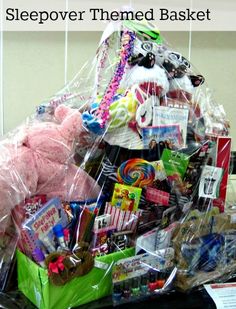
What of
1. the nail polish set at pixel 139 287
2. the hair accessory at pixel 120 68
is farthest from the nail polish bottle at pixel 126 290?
the hair accessory at pixel 120 68

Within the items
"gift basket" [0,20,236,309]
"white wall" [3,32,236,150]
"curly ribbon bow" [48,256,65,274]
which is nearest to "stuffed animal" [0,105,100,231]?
"gift basket" [0,20,236,309]

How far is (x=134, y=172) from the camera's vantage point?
28.3 inches

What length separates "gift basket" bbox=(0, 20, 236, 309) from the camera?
670 millimetres

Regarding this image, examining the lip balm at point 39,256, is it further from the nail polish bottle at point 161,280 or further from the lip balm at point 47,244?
the nail polish bottle at point 161,280

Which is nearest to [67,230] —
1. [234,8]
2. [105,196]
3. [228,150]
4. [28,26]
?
[105,196]

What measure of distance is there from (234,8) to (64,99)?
0.91 meters

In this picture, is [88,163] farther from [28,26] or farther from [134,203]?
[28,26]

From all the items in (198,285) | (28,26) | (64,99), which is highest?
(28,26)

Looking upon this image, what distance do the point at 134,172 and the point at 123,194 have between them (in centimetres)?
4

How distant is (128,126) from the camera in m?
0.72

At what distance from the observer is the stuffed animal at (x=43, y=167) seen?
0.69 metres

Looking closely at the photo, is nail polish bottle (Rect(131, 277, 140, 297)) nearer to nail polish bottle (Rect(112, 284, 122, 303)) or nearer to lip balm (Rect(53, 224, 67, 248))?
nail polish bottle (Rect(112, 284, 122, 303))

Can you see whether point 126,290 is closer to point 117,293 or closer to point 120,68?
point 117,293

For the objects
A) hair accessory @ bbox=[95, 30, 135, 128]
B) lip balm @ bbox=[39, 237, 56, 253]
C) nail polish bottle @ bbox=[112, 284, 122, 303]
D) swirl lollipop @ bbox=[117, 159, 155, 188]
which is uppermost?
hair accessory @ bbox=[95, 30, 135, 128]
